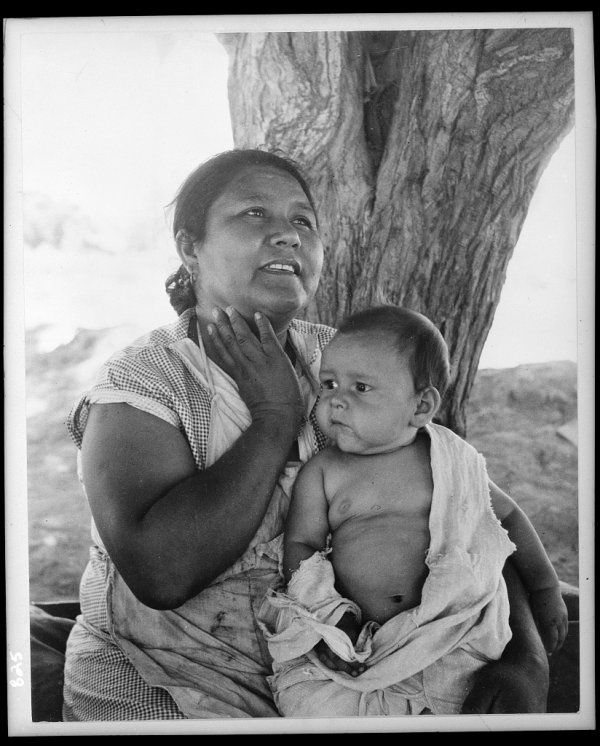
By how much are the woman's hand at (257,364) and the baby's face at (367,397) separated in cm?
10

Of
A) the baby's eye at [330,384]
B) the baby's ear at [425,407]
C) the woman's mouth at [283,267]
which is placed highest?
the woman's mouth at [283,267]

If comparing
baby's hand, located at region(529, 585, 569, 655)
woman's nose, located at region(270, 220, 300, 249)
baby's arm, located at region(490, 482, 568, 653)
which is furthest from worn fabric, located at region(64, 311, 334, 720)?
baby's hand, located at region(529, 585, 569, 655)

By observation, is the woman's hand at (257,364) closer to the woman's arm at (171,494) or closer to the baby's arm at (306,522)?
the woman's arm at (171,494)

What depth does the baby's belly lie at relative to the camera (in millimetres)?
2092

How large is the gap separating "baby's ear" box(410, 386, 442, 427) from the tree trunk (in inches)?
5.7

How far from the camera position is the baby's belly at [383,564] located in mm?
2092

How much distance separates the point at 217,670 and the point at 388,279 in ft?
3.75

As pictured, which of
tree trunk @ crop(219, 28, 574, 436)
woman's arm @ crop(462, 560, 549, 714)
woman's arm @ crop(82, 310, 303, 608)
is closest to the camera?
woman's arm @ crop(82, 310, 303, 608)

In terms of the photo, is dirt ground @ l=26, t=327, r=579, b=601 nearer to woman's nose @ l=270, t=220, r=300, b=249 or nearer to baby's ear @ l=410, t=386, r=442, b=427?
baby's ear @ l=410, t=386, r=442, b=427

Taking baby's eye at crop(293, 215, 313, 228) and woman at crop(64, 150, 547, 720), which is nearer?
woman at crop(64, 150, 547, 720)

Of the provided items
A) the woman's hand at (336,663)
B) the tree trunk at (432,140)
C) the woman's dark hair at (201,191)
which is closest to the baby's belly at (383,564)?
the woman's hand at (336,663)

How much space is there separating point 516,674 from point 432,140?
4.80ft

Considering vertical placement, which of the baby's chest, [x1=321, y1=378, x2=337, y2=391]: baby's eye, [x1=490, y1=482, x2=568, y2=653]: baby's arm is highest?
[x1=321, y1=378, x2=337, y2=391]: baby's eye

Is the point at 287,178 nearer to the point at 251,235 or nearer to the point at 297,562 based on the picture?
the point at 251,235
